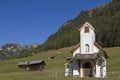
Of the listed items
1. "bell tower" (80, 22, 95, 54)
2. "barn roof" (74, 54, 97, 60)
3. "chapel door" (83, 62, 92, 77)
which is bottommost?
"chapel door" (83, 62, 92, 77)

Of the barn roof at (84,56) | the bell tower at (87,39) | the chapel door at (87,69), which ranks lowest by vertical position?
the chapel door at (87,69)

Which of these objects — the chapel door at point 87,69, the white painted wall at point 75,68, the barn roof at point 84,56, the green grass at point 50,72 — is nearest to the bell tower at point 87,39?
the barn roof at point 84,56

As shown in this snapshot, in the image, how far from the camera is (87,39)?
2881 inches

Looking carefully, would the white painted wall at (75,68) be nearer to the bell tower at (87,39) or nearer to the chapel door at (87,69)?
the chapel door at (87,69)

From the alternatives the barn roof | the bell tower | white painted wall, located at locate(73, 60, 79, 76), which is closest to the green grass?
white painted wall, located at locate(73, 60, 79, 76)

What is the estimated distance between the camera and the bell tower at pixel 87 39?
72.7 meters

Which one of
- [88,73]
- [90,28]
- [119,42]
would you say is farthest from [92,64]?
[119,42]

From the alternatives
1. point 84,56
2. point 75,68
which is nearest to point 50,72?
point 75,68

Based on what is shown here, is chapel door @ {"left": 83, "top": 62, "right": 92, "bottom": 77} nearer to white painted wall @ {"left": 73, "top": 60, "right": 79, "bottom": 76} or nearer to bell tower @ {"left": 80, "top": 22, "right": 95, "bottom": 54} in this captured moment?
white painted wall @ {"left": 73, "top": 60, "right": 79, "bottom": 76}

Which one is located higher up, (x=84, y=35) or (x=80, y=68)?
(x=84, y=35)

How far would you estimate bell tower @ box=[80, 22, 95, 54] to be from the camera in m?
72.7

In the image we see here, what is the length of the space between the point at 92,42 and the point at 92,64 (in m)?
4.56

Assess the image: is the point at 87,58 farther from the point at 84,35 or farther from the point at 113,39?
the point at 113,39

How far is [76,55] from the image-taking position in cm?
7319
